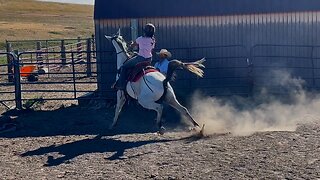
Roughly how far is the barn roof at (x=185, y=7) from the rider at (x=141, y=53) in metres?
5.10

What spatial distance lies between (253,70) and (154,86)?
5.10 meters

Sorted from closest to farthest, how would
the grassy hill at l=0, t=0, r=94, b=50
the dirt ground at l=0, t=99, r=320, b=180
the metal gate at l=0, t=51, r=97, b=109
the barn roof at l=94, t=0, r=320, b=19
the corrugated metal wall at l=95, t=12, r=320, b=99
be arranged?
the dirt ground at l=0, t=99, r=320, b=180
the metal gate at l=0, t=51, r=97, b=109
the corrugated metal wall at l=95, t=12, r=320, b=99
the barn roof at l=94, t=0, r=320, b=19
the grassy hill at l=0, t=0, r=94, b=50

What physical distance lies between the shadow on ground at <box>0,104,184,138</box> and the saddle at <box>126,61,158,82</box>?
1.08 metres

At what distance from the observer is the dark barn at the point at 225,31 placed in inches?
666

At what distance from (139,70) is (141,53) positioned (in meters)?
0.39

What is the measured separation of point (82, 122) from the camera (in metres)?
13.6

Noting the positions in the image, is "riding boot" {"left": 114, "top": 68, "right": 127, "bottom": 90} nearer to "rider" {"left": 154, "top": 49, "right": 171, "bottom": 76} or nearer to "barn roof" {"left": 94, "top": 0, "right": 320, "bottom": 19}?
"rider" {"left": 154, "top": 49, "right": 171, "bottom": 76}

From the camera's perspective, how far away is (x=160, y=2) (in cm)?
1725

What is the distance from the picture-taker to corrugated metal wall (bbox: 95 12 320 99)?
16875 mm

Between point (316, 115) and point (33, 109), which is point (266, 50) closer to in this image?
point (316, 115)

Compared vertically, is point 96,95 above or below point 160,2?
below

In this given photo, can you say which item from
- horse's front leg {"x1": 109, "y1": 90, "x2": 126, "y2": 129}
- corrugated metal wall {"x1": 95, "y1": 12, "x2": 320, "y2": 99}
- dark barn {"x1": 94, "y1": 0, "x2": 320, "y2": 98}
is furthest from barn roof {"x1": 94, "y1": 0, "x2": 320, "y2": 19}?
horse's front leg {"x1": 109, "y1": 90, "x2": 126, "y2": 129}

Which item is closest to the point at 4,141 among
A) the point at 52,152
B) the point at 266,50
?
the point at 52,152

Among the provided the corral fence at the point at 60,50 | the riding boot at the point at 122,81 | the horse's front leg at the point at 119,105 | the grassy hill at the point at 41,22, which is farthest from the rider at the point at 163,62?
the grassy hill at the point at 41,22
